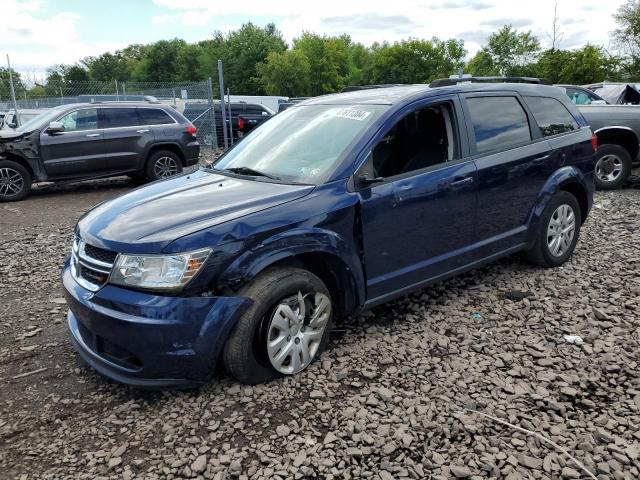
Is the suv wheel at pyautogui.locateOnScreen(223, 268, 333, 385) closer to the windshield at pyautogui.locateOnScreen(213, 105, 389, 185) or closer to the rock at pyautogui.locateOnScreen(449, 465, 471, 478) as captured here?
the windshield at pyautogui.locateOnScreen(213, 105, 389, 185)

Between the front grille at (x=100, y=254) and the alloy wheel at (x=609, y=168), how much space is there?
870 cm

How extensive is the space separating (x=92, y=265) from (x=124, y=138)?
778cm

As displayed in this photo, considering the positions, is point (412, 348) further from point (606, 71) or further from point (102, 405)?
point (606, 71)

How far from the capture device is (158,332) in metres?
2.81

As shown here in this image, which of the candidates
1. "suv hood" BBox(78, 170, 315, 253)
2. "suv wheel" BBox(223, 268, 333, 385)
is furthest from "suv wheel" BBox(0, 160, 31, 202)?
"suv wheel" BBox(223, 268, 333, 385)

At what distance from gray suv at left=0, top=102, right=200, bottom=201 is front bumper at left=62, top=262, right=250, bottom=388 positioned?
7.49 m

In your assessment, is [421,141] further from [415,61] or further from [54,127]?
[415,61]

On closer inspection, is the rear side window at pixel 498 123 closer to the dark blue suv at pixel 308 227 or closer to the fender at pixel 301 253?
the dark blue suv at pixel 308 227

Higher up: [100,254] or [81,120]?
[81,120]

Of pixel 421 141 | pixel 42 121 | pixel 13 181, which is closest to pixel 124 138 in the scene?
pixel 42 121

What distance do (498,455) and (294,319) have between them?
133 centimetres

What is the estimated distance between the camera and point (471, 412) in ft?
9.79

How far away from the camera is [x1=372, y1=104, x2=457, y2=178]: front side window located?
3.93m

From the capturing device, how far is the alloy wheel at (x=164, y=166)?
418 inches
